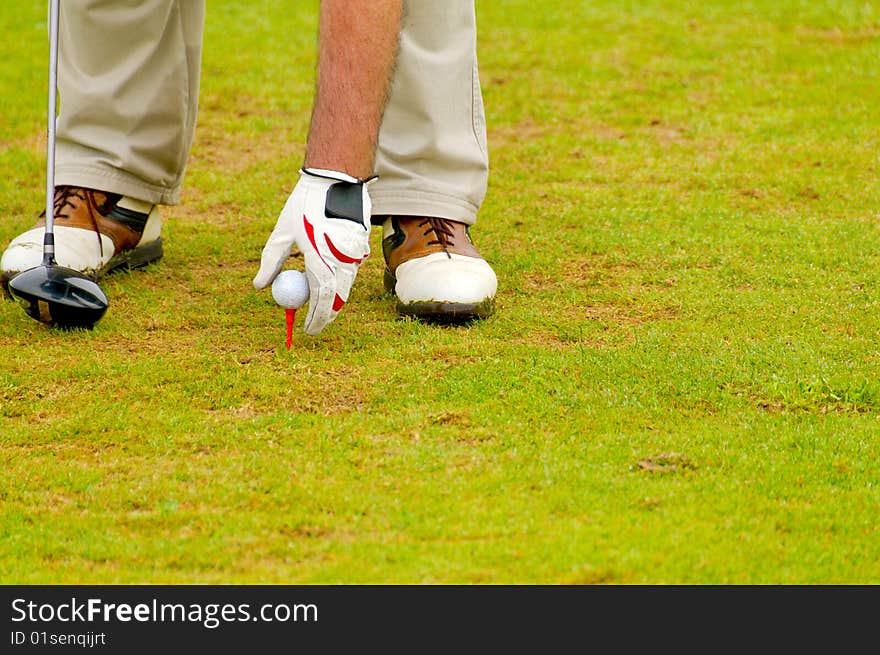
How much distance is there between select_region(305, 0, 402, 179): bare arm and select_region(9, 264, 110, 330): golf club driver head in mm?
739

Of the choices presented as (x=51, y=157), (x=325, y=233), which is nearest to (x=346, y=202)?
(x=325, y=233)

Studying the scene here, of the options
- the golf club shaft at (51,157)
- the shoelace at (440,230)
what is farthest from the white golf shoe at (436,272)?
the golf club shaft at (51,157)

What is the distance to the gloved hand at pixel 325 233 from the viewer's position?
320 cm

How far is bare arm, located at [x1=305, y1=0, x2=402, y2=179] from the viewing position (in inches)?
129

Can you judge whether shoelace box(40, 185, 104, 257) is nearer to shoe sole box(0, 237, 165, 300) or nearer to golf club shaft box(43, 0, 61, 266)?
shoe sole box(0, 237, 165, 300)

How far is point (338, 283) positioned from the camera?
10.7ft

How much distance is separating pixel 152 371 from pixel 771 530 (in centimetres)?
160

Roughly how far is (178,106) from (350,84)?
1056 millimetres

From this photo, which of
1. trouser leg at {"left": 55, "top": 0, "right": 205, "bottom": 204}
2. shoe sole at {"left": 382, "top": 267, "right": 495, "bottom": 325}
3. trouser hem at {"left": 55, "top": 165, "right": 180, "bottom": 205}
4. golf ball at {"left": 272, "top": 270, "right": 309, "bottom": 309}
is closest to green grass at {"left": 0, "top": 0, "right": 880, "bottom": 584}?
shoe sole at {"left": 382, "top": 267, "right": 495, "bottom": 325}

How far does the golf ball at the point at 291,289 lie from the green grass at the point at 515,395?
0.15 metres

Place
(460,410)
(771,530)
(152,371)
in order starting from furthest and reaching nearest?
(152,371)
(460,410)
(771,530)

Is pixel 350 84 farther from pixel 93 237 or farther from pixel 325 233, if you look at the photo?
pixel 93 237
